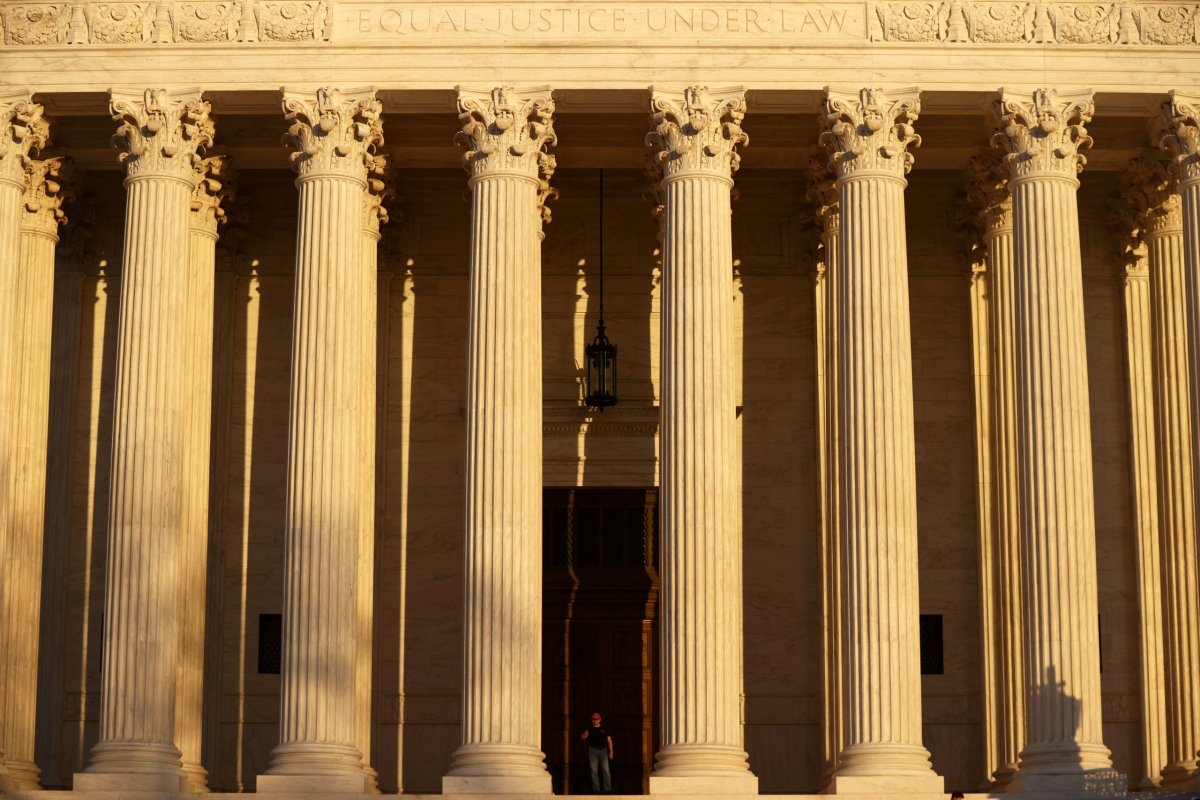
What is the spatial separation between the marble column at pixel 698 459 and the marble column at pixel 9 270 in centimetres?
1269

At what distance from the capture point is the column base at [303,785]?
1604 inches

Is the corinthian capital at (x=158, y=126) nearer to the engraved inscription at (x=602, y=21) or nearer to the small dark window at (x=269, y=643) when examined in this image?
the engraved inscription at (x=602, y=21)

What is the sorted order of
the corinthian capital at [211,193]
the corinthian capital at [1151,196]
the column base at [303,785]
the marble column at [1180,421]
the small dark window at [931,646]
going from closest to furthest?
the column base at [303,785]
the marble column at [1180,421]
the corinthian capital at [211,193]
the corinthian capital at [1151,196]
the small dark window at [931,646]

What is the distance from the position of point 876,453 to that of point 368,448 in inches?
468

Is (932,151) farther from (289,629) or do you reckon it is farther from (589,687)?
(289,629)

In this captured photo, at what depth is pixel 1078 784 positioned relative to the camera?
40.8 meters

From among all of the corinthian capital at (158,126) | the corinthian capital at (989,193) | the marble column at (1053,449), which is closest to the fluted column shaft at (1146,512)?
the corinthian capital at (989,193)

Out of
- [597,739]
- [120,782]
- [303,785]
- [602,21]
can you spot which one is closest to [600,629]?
[597,739]

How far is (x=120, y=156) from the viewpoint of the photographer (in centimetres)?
4431

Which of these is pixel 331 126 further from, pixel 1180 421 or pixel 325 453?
pixel 1180 421

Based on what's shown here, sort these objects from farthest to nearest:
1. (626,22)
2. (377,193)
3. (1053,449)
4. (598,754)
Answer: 1. (377,193)
2. (598,754)
3. (626,22)
4. (1053,449)

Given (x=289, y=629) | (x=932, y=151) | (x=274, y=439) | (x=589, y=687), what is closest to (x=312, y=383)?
(x=289, y=629)

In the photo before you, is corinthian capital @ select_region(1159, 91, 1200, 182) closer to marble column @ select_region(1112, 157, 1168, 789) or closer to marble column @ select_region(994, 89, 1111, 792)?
marble column @ select_region(994, 89, 1111, 792)

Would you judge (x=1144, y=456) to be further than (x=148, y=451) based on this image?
Yes
